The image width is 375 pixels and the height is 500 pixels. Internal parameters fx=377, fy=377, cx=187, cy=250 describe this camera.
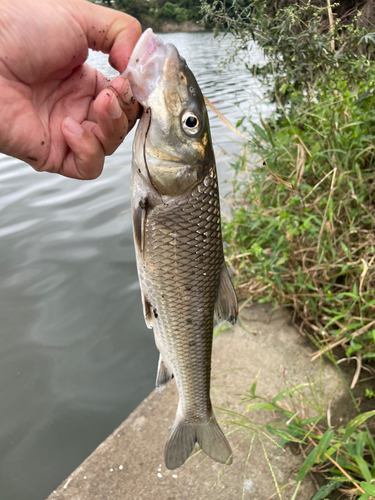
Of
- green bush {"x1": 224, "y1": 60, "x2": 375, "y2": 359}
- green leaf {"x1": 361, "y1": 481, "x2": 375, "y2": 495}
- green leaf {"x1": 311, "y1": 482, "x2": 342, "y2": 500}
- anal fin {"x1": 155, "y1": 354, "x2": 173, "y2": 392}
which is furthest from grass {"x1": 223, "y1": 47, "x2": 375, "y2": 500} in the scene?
anal fin {"x1": 155, "y1": 354, "x2": 173, "y2": 392}

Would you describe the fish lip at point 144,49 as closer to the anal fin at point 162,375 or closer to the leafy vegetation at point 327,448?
the anal fin at point 162,375

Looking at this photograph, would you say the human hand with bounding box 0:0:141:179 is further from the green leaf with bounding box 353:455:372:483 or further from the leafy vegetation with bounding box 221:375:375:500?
the green leaf with bounding box 353:455:372:483

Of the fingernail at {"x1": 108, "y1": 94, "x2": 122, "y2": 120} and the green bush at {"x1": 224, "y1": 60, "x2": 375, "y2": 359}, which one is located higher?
the fingernail at {"x1": 108, "y1": 94, "x2": 122, "y2": 120}

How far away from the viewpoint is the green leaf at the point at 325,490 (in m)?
1.85

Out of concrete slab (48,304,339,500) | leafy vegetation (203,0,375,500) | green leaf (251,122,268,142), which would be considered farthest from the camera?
green leaf (251,122,268,142)

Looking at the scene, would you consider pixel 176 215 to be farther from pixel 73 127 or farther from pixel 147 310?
pixel 73 127

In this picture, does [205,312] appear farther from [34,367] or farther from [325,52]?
[325,52]

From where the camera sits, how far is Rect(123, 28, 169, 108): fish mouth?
49.2 inches

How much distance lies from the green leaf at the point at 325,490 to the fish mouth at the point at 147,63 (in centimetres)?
198

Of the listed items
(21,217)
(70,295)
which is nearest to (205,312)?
(70,295)

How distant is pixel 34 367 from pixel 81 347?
0.42m

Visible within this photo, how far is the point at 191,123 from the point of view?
1329mm

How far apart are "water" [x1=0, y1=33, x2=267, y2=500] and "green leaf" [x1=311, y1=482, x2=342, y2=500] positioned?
154 centimetres

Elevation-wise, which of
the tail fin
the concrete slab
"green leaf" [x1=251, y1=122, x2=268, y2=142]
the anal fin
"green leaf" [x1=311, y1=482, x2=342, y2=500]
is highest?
"green leaf" [x1=251, y1=122, x2=268, y2=142]
